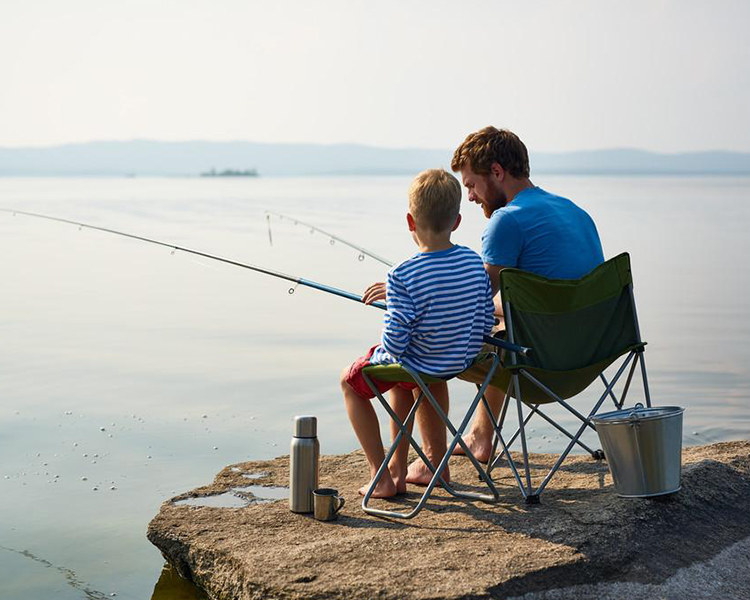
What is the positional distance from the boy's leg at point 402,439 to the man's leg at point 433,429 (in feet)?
0.34

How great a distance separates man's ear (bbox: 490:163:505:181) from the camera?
3699mm

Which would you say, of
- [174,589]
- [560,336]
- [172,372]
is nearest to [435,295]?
[560,336]

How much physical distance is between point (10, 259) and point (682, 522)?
448 inches

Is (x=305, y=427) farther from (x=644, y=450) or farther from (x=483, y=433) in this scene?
(x=644, y=450)

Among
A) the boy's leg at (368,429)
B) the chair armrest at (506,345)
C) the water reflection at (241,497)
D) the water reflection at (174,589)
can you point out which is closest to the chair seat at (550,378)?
the chair armrest at (506,345)

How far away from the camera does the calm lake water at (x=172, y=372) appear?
152 inches

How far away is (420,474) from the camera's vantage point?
3.73 meters

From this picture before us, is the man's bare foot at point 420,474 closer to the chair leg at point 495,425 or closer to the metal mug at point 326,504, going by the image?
the chair leg at point 495,425

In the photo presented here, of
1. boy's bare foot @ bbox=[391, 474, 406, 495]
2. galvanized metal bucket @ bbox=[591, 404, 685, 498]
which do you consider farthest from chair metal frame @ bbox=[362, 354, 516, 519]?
galvanized metal bucket @ bbox=[591, 404, 685, 498]

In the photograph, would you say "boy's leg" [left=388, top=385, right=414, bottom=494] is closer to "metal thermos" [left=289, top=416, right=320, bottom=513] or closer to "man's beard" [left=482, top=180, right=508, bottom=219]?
"metal thermos" [left=289, top=416, right=320, bottom=513]

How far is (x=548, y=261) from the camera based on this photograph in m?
3.59

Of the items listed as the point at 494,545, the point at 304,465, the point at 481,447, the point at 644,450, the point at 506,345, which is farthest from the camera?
the point at 481,447

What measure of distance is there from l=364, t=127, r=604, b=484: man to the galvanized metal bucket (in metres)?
0.59

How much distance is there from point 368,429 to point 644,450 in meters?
0.84
